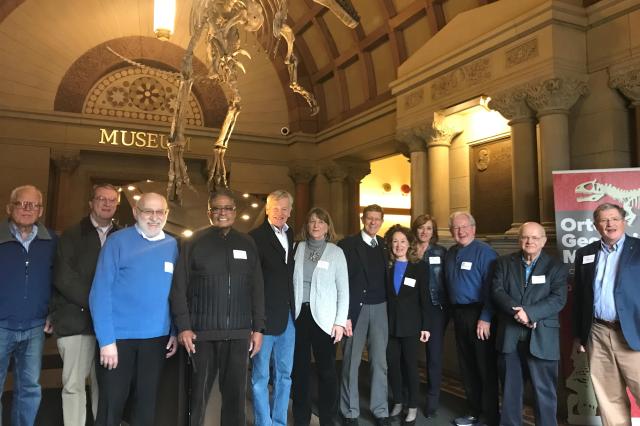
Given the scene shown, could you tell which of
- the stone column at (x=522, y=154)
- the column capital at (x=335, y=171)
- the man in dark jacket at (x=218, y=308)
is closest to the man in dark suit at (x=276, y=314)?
the man in dark jacket at (x=218, y=308)

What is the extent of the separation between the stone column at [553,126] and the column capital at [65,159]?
29.6 ft

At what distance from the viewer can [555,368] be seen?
3.21 m

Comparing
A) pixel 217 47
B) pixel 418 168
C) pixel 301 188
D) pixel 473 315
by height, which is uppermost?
pixel 217 47

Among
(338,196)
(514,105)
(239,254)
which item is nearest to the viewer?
(239,254)

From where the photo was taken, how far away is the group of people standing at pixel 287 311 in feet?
8.43

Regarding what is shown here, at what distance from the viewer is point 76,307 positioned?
107 inches

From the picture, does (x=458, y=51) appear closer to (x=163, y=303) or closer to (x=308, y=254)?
(x=308, y=254)

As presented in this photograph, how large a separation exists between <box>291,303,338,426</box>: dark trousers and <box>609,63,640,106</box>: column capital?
4417 mm

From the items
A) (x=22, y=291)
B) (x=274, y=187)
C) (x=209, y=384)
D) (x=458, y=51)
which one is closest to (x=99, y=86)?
(x=274, y=187)

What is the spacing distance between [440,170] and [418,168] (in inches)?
19.9

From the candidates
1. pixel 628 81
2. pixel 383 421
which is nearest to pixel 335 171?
pixel 628 81

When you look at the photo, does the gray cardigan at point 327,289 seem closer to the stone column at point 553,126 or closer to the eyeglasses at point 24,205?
the eyeglasses at point 24,205

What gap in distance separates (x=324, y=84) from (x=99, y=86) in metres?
5.17

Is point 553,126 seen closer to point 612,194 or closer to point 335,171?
point 612,194
